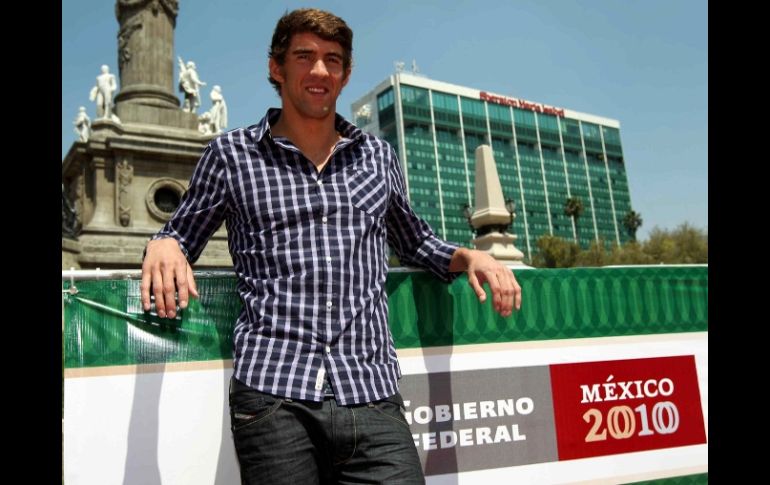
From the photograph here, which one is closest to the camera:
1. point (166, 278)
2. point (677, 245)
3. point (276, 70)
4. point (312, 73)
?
point (166, 278)

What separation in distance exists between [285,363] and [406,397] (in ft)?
3.88

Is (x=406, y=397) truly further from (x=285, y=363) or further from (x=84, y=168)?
(x=84, y=168)

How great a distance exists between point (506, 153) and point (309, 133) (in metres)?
111

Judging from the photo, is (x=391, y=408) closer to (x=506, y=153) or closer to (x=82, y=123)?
(x=82, y=123)

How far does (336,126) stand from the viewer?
8.39 ft

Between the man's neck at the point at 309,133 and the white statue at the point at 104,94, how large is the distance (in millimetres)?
19472

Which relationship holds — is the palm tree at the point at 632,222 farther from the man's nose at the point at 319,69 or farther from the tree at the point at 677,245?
the man's nose at the point at 319,69

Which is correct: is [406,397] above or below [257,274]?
below

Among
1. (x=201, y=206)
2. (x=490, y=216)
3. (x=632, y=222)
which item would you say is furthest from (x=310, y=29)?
(x=632, y=222)

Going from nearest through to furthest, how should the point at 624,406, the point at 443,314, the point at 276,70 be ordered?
the point at 276,70 → the point at 443,314 → the point at 624,406

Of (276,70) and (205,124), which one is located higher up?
(205,124)

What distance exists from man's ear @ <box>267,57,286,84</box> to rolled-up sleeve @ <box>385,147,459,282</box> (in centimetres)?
55
